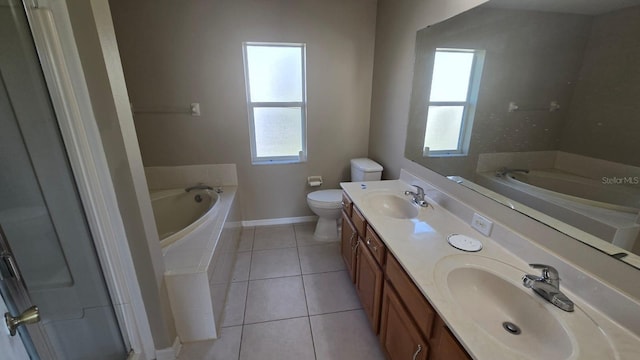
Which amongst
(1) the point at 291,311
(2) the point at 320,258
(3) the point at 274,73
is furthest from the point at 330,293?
(3) the point at 274,73

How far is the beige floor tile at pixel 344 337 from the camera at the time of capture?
4.85 ft

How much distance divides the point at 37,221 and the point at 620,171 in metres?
2.15

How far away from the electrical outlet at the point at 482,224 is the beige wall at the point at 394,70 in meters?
0.89

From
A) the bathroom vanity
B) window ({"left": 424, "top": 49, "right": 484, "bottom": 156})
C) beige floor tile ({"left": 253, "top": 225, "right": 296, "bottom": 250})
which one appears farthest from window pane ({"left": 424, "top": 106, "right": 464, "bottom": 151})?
beige floor tile ({"left": 253, "top": 225, "right": 296, "bottom": 250})

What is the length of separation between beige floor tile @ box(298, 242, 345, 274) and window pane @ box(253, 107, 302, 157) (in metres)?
1.06

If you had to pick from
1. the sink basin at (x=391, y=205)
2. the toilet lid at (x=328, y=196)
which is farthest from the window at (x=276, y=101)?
the sink basin at (x=391, y=205)

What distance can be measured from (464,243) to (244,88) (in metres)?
2.23

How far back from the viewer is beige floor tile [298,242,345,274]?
2.22 meters

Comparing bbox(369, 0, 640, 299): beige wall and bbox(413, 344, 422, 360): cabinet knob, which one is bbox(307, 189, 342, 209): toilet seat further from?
bbox(413, 344, 422, 360): cabinet knob

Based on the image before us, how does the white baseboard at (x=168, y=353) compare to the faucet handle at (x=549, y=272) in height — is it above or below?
below

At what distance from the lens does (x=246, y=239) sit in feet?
8.80

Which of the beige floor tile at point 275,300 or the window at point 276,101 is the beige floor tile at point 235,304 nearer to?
the beige floor tile at point 275,300

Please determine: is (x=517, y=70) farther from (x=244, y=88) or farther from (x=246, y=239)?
(x=246, y=239)

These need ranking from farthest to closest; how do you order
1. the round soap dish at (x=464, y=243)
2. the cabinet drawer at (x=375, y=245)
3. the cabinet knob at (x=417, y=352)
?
1. the cabinet drawer at (x=375, y=245)
2. the round soap dish at (x=464, y=243)
3. the cabinet knob at (x=417, y=352)
